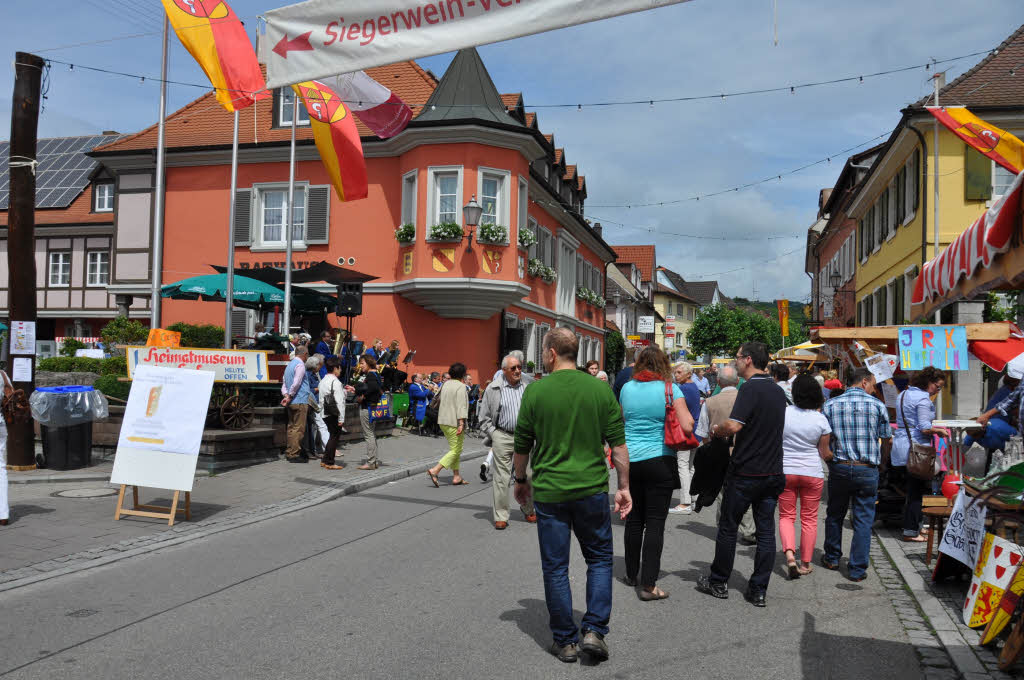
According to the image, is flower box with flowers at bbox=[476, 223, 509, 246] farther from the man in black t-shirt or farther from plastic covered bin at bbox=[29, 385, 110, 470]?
the man in black t-shirt

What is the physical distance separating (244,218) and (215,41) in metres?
13.0

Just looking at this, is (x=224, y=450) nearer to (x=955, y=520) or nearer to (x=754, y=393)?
(x=754, y=393)

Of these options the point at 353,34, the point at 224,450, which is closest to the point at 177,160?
the point at 224,450

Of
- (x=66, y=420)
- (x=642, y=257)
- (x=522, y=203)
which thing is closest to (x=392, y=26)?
(x=66, y=420)

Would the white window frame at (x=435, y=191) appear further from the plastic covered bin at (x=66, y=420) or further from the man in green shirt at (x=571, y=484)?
the man in green shirt at (x=571, y=484)

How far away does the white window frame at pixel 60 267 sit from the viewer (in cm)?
3734

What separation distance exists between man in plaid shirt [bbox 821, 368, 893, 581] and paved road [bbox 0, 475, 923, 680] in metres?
0.36

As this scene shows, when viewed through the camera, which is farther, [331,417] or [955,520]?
[331,417]

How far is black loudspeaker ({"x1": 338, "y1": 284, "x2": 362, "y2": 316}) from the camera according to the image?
18.4 m

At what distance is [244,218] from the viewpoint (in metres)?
26.3

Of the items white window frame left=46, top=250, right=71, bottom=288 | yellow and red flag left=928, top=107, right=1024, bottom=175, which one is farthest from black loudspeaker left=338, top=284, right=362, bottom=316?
white window frame left=46, top=250, right=71, bottom=288

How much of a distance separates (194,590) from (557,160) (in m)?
28.1

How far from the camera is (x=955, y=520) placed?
6.68 m

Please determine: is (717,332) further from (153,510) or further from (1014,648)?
(1014,648)
